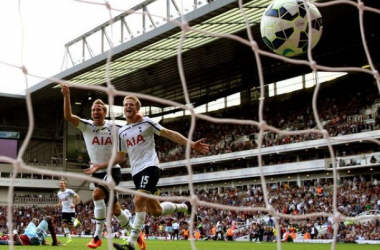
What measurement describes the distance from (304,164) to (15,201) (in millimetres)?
25653

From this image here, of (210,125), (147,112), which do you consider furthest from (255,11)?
(147,112)

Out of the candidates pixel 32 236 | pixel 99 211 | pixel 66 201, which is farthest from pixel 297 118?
pixel 99 211

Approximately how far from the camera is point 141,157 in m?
6.22

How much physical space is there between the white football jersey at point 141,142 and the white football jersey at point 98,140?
0.74m

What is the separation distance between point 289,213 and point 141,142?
20.5 m

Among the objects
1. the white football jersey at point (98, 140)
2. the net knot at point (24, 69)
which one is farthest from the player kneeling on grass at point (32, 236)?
the net knot at point (24, 69)

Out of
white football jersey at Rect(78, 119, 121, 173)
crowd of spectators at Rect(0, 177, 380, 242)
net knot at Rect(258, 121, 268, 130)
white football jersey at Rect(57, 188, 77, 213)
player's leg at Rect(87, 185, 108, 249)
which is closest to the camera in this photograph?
net knot at Rect(258, 121, 268, 130)

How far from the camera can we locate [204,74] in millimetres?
37000

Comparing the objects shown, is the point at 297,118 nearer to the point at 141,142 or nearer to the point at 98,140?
the point at 98,140

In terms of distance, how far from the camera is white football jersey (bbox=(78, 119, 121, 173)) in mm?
6934

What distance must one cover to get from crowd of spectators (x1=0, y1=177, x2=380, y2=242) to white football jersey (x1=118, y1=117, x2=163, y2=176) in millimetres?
15349

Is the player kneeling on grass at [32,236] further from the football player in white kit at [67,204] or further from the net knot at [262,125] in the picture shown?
the net knot at [262,125]

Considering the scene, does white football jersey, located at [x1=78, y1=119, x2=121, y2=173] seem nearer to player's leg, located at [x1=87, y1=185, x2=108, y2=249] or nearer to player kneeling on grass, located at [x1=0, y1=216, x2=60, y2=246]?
player's leg, located at [x1=87, y1=185, x2=108, y2=249]

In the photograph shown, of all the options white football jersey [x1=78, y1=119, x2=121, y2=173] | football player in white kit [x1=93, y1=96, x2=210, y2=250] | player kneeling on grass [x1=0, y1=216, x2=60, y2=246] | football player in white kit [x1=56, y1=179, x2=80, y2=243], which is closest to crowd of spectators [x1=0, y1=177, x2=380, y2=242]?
football player in white kit [x1=56, y1=179, x2=80, y2=243]
